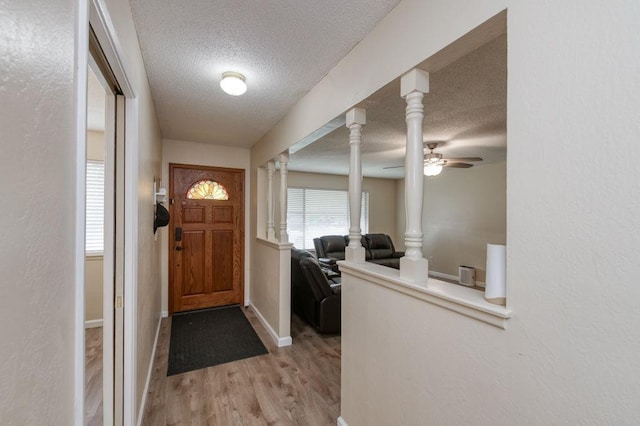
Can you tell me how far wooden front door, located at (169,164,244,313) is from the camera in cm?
405

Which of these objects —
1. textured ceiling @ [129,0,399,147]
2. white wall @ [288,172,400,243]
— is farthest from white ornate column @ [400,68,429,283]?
white wall @ [288,172,400,243]

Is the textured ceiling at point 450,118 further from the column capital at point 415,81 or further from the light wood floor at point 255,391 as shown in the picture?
the light wood floor at point 255,391

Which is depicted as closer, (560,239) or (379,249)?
(560,239)

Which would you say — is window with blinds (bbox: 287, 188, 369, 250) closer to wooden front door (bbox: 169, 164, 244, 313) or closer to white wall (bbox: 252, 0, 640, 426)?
wooden front door (bbox: 169, 164, 244, 313)

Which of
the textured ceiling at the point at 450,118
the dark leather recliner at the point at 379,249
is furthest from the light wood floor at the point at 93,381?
the dark leather recliner at the point at 379,249

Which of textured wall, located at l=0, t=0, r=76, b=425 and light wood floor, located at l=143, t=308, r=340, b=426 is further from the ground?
textured wall, located at l=0, t=0, r=76, b=425

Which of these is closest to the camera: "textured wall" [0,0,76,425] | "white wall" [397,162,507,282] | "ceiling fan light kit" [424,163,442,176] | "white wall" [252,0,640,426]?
"textured wall" [0,0,76,425]

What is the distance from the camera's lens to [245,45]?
1874 mm

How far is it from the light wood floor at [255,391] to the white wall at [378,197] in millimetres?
4382

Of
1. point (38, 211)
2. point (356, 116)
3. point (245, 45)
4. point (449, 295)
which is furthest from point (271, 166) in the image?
point (38, 211)

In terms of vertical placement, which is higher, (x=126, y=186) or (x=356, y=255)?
(x=126, y=186)

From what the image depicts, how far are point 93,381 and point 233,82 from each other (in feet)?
8.70

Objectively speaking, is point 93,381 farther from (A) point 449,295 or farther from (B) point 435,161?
(B) point 435,161

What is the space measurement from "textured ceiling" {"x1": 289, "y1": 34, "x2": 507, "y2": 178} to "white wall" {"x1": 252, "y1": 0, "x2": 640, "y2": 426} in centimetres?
75
